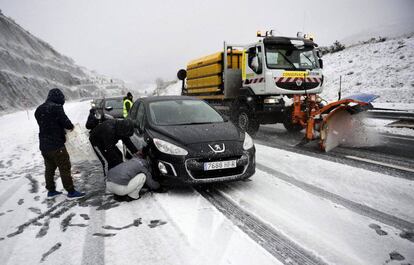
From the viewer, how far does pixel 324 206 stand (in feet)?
12.8

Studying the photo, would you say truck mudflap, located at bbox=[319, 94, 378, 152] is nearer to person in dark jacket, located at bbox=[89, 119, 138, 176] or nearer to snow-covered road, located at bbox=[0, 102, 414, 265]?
snow-covered road, located at bbox=[0, 102, 414, 265]

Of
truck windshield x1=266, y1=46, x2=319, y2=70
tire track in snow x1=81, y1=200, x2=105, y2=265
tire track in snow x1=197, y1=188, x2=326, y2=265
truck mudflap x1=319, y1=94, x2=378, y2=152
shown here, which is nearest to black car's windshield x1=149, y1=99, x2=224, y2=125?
tire track in snow x1=197, y1=188, x2=326, y2=265

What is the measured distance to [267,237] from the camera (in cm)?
314

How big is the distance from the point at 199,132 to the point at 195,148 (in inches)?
20.3

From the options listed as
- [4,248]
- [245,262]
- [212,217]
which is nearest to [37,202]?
[4,248]

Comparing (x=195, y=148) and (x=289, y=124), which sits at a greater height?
(x=195, y=148)

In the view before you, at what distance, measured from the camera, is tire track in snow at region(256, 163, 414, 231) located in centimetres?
339

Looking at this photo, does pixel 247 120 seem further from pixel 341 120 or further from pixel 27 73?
pixel 27 73

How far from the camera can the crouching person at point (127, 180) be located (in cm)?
419

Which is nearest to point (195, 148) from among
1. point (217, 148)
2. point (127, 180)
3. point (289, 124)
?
point (217, 148)

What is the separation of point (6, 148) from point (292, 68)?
324 inches

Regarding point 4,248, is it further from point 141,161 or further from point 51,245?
point 141,161

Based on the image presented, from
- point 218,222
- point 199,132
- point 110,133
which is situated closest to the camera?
point 218,222

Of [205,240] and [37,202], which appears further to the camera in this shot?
[37,202]
